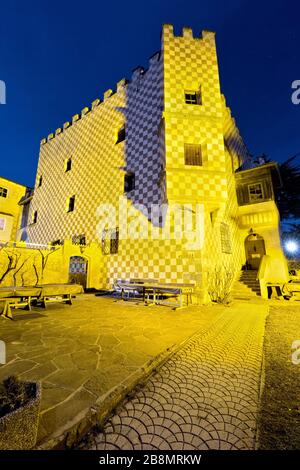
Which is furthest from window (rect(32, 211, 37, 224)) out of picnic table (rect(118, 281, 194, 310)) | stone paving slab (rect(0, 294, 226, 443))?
stone paving slab (rect(0, 294, 226, 443))

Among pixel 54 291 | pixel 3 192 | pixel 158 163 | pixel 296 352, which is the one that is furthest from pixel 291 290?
pixel 3 192

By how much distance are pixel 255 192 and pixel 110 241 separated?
33.9ft

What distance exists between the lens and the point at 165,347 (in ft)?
11.2

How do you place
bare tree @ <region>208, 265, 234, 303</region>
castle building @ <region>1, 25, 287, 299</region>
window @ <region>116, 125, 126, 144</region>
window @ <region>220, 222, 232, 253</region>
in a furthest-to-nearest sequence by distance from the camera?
window @ <region>116, 125, 126, 144</region> < window @ <region>220, 222, 232, 253</region> < bare tree @ <region>208, 265, 234, 303</region> < castle building @ <region>1, 25, 287, 299</region>

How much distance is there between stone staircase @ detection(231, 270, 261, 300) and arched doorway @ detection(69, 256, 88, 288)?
8586 millimetres

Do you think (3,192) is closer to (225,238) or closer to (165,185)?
(165,185)

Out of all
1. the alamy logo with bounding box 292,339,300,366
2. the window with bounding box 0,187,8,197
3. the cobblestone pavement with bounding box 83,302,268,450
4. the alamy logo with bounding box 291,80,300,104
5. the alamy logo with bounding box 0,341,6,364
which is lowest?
the alamy logo with bounding box 292,339,300,366

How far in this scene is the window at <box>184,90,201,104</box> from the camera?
9173 mm

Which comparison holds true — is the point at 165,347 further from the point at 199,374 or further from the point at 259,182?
the point at 259,182

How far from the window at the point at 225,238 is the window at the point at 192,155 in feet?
13.9

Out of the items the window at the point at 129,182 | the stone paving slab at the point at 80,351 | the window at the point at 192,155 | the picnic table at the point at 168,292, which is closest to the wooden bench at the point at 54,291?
the stone paving slab at the point at 80,351

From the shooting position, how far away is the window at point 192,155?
8.59 m

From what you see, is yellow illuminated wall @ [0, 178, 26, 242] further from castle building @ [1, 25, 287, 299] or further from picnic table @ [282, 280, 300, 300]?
picnic table @ [282, 280, 300, 300]

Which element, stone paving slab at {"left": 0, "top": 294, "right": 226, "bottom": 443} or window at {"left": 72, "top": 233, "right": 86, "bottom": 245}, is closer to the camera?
stone paving slab at {"left": 0, "top": 294, "right": 226, "bottom": 443}
